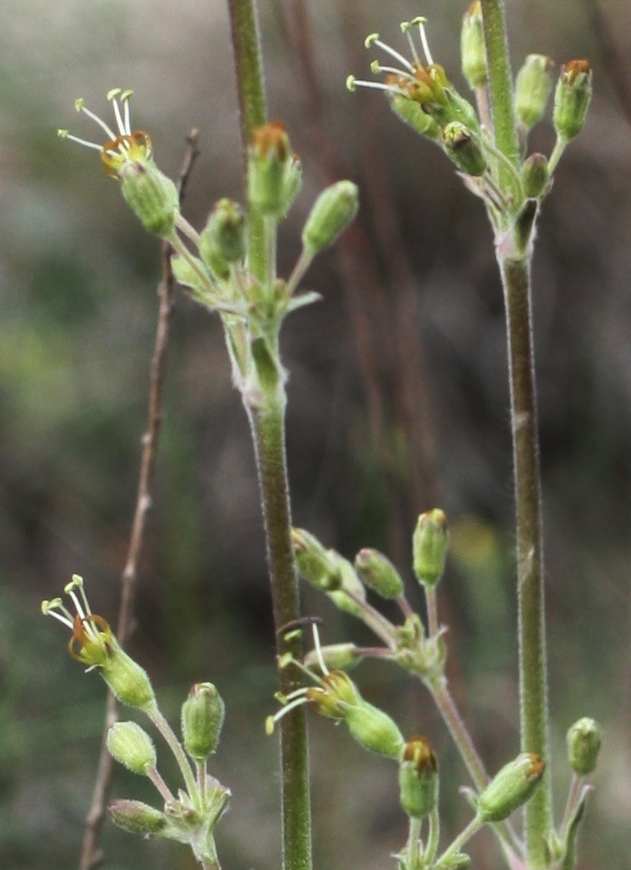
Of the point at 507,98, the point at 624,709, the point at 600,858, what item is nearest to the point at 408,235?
the point at 624,709

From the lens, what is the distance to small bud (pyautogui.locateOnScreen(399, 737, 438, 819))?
1.01 m

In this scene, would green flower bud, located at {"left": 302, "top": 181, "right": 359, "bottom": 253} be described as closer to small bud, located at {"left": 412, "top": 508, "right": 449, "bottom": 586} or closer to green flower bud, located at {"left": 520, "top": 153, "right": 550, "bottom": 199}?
green flower bud, located at {"left": 520, "top": 153, "right": 550, "bottom": 199}

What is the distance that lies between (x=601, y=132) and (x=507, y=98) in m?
3.29

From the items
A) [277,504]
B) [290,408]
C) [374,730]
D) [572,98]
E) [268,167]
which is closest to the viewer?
[268,167]

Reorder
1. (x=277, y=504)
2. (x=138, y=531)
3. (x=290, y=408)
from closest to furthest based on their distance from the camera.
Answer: (x=277, y=504) → (x=138, y=531) → (x=290, y=408)

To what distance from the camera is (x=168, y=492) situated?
324 cm

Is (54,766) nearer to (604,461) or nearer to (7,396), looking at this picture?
(7,396)

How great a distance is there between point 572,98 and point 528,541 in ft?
1.63

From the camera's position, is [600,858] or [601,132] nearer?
[600,858]

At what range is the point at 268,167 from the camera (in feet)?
2.92

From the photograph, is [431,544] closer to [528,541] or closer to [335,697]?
[528,541]

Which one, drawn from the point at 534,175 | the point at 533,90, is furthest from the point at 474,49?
the point at 534,175

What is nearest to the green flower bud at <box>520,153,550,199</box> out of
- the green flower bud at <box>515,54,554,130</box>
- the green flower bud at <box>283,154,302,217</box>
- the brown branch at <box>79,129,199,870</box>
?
the green flower bud at <box>515,54,554,130</box>

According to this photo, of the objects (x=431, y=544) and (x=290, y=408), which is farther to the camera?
(x=290, y=408)
